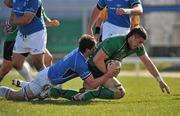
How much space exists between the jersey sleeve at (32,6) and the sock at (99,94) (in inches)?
77.2

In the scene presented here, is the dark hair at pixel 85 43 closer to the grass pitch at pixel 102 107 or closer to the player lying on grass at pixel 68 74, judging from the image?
the player lying on grass at pixel 68 74

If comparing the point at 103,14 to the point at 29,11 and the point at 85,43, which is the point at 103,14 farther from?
the point at 85,43

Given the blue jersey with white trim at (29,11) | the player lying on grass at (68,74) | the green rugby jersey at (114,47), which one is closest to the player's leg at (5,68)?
the blue jersey with white trim at (29,11)

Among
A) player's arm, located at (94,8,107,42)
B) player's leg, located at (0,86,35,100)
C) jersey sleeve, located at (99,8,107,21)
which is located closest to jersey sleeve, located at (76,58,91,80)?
player's leg, located at (0,86,35,100)

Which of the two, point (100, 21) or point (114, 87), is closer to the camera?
point (114, 87)

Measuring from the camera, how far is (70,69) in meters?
11.7

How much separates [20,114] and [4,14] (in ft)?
60.4

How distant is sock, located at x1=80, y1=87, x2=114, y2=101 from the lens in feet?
38.9

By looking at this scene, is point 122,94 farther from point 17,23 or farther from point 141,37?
point 17,23

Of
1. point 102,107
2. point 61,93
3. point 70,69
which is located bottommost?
point 61,93

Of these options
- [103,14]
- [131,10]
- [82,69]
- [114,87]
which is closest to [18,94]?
[82,69]

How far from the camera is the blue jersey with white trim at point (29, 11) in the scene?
12953 mm

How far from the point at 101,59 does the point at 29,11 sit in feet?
6.01

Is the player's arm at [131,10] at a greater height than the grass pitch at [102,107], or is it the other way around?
the player's arm at [131,10]
